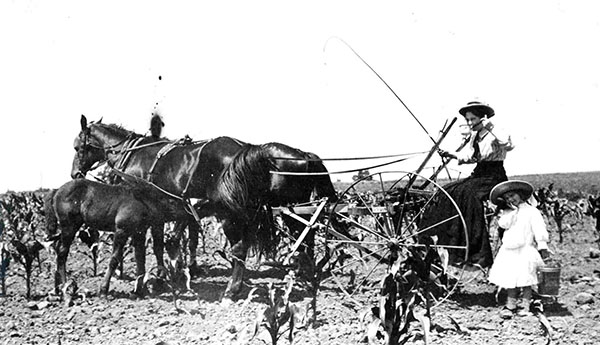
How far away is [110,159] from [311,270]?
4349 millimetres

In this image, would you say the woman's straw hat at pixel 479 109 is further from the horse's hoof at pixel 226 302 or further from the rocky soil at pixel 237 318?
the horse's hoof at pixel 226 302

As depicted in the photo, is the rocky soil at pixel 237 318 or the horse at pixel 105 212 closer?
the rocky soil at pixel 237 318

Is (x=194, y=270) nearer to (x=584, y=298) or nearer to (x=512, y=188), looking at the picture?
(x=512, y=188)

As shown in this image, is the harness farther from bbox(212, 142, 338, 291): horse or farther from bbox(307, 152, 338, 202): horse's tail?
bbox(307, 152, 338, 202): horse's tail

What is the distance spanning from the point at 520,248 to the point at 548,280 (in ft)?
1.54

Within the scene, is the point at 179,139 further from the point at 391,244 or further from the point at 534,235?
the point at 534,235

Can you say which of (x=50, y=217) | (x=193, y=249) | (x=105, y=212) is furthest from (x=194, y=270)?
(x=50, y=217)

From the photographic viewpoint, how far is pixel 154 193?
26.0 feet

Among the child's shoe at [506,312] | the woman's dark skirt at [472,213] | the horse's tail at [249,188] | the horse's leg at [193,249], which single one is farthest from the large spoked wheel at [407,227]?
the horse's leg at [193,249]

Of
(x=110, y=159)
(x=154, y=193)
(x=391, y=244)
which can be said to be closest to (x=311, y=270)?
(x=391, y=244)

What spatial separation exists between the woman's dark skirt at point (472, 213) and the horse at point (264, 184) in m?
1.57

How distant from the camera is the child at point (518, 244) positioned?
6141 millimetres

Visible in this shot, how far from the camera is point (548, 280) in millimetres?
6281

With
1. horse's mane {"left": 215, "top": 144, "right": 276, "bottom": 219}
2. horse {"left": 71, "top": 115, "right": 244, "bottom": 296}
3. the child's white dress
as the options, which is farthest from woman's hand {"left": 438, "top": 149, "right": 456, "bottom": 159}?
horse {"left": 71, "top": 115, "right": 244, "bottom": 296}
